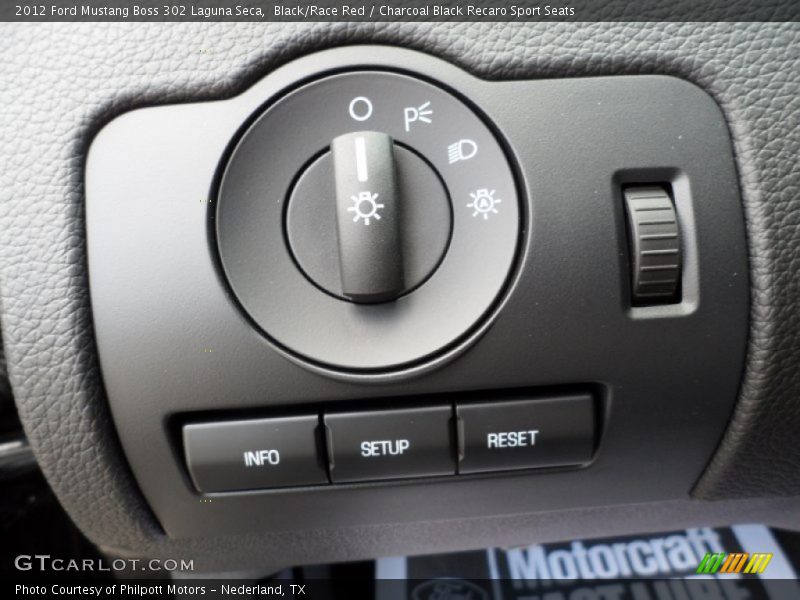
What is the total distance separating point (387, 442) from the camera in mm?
428

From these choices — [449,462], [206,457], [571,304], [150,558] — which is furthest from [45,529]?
[571,304]

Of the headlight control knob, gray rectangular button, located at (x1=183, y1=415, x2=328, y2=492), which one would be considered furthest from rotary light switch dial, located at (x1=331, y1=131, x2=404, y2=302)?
gray rectangular button, located at (x1=183, y1=415, x2=328, y2=492)

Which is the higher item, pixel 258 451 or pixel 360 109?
pixel 360 109

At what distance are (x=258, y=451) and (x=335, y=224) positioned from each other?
0.17 metres

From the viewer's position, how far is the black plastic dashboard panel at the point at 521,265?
16.1 inches

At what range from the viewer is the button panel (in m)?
0.43

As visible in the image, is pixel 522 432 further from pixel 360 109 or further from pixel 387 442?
pixel 360 109

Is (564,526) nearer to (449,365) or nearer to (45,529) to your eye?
(449,365)

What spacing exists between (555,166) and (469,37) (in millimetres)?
106

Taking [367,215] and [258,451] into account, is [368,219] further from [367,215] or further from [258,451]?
[258,451]

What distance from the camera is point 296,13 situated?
1.37 feet

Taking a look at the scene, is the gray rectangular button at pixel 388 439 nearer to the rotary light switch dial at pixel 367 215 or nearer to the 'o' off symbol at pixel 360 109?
the rotary light switch dial at pixel 367 215

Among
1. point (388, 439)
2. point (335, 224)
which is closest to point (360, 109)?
point (335, 224)

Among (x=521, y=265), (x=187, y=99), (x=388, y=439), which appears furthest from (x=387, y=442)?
(x=187, y=99)
